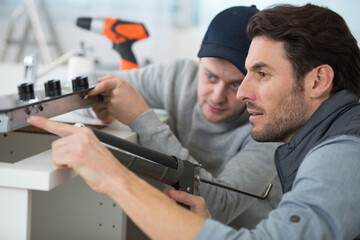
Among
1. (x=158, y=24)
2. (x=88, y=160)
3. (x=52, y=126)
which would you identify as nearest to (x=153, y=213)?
(x=88, y=160)

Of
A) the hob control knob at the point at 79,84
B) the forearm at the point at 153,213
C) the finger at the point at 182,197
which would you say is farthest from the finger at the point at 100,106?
the forearm at the point at 153,213

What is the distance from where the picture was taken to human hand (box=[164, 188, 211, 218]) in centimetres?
87

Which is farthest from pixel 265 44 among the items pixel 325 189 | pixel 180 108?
pixel 180 108

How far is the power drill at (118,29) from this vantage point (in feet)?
5.47

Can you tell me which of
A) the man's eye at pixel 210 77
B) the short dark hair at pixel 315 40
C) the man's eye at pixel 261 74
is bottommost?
the man's eye at pixel 210 77

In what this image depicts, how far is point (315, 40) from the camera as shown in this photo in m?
0.89

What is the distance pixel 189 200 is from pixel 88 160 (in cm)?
31

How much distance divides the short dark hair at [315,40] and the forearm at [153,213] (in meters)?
0.42

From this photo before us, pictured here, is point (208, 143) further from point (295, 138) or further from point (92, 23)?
point (92, 23)

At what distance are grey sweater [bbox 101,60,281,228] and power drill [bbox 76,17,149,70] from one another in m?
0.26

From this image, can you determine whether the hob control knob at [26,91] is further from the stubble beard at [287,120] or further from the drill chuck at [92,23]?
the drill chuck at [92,23]

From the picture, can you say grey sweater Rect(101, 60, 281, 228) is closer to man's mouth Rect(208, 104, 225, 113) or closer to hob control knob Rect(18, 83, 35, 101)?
man's mouth Rect(208, 104, 225, 113)

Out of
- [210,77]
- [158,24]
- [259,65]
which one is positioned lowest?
[158,24]

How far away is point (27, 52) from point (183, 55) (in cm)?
139
